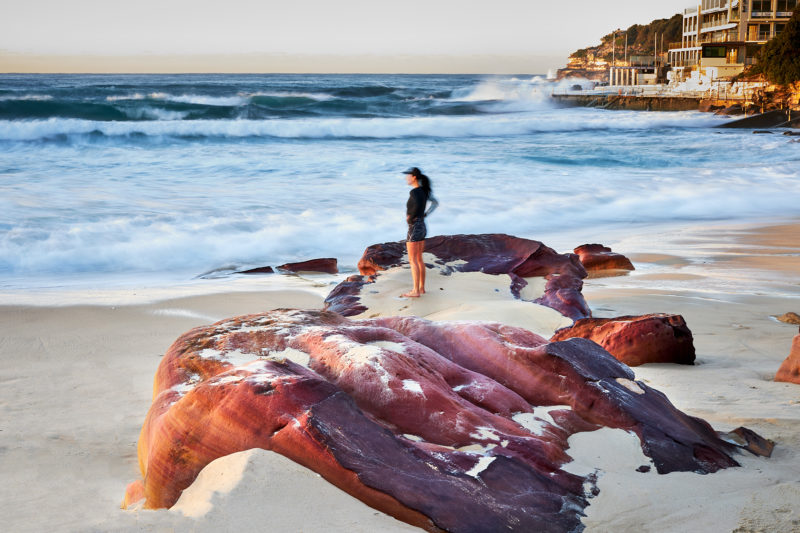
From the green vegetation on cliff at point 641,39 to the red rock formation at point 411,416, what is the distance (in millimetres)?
100710

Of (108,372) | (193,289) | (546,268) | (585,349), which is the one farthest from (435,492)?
(193,289)

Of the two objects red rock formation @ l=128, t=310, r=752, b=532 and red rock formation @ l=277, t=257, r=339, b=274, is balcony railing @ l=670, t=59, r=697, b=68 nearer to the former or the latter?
red rock formation @ l=277, t=257, r=339, b=274

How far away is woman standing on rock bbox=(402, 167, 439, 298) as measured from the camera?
6.43m

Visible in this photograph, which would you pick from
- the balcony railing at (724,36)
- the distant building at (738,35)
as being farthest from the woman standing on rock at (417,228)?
the balcony railing at (724,36)

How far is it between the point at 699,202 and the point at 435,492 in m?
13.3

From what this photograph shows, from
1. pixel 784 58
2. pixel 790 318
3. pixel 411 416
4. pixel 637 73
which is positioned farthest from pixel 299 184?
pixel 637 73

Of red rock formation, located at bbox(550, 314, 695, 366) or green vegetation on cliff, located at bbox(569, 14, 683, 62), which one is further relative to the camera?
green vegetation on cliff, located at bbox(569, 14, 683, 62)

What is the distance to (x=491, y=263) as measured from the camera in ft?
→ 22.5

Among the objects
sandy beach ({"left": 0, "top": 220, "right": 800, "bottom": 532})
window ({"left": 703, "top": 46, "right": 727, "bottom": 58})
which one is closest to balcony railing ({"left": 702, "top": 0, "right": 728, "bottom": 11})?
window ({"left": 703, "top": 46, "right": 727, "bottom": 58})

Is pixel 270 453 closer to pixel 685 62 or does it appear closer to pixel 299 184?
pixel 299 184

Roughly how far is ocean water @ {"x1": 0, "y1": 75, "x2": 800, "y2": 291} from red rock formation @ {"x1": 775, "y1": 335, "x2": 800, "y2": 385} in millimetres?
5684

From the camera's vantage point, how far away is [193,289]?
7.64 m

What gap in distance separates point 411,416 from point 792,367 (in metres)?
2.53

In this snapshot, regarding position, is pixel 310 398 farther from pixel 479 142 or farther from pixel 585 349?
pixel 479 142
